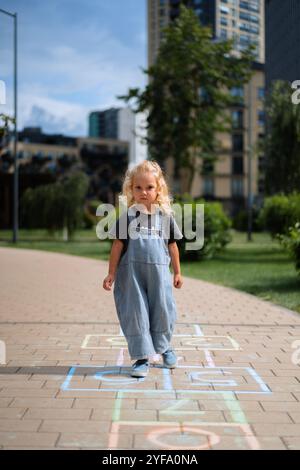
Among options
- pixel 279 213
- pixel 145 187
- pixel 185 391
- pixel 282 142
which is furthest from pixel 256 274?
pixel 185 391

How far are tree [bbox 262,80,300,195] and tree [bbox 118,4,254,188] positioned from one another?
379 cm

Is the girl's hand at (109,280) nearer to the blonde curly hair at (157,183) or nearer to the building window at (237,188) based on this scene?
the blonde curly hair at (157,183)

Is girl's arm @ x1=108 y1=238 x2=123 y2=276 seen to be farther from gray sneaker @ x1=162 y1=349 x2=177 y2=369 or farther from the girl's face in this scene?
gray sneaker @ x1=162 y1=349 x2=177 y2=369

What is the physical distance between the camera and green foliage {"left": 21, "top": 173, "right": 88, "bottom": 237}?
105 feet

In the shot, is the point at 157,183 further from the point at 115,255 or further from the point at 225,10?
the point at 225,10

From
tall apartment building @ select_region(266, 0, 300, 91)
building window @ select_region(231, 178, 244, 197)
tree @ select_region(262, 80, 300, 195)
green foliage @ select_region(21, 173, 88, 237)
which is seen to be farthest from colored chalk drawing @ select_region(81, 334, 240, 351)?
building window @ select_region(231, 178, 244, 197)

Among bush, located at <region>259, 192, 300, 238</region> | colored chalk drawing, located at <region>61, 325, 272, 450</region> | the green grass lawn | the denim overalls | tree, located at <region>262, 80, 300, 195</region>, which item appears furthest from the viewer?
tree, located at <region>262, 80, 300, 195</region>

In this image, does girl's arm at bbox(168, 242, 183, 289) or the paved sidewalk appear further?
girl's arm at bbox(168, 242, 183, 289)

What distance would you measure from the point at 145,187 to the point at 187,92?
2194cm

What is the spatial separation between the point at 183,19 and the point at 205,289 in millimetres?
15875

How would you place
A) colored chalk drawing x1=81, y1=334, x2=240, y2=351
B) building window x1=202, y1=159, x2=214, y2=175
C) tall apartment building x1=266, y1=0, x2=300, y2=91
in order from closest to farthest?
colored chalk drawing x1=81, y1=334, x2=240, y2=351 < tall apartment building x1=266, y1=0, x2=300, y2=91 < building window x1=202, y1=159, x2=214, y2=175

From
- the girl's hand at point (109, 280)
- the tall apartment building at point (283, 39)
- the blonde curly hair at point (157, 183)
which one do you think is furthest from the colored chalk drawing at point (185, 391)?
the tall apartment building at point (283, 39)

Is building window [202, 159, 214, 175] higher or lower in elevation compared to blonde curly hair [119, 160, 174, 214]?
higher

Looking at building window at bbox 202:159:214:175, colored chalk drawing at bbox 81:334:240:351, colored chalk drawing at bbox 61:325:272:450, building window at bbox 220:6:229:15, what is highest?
building window at bbox 220:6:229:15
